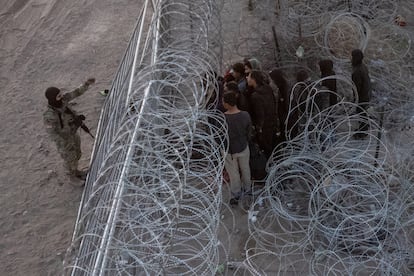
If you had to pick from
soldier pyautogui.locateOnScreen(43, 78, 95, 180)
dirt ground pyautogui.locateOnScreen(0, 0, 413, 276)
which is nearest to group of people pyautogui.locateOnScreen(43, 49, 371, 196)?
soldier pyautogui.locateOnScreen(43, 78, 95, 180)

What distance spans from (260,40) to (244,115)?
2.75m

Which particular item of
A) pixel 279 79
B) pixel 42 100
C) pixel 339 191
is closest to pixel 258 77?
pixel 279 79

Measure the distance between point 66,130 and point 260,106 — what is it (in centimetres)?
188

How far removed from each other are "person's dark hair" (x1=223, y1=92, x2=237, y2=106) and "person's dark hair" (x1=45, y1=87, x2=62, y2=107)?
1.58 m

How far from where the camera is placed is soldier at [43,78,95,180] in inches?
201

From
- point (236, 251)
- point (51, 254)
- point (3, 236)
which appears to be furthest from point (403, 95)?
point (3, 236)

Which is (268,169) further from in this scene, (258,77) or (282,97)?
(258,77)

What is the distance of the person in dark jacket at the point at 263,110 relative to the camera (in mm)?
4906

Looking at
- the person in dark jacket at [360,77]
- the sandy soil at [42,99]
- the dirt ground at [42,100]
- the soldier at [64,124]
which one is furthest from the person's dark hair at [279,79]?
the sandy soil at [42,99]

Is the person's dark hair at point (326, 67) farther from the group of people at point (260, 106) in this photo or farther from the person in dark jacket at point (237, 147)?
the person in dark jacket at point (237, 147)

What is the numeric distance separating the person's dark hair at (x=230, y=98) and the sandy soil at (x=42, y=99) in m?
1.97

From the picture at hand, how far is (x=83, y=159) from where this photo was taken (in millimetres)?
6000

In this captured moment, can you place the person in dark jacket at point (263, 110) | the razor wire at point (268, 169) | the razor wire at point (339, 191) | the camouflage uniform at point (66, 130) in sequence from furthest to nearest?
the camouflage uniform at point (66, 130)
the person in dark jacket at point (263, 110)
the razor wire at point (339, 191)
the razor wire at point (268, 169)

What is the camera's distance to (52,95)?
5027mm
